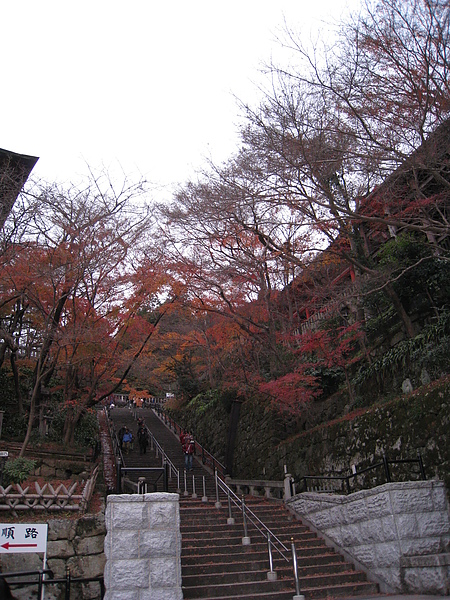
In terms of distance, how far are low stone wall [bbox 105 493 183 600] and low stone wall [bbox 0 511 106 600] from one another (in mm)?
2542

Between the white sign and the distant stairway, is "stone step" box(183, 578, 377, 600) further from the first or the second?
the white sign

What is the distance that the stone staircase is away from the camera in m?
8.80

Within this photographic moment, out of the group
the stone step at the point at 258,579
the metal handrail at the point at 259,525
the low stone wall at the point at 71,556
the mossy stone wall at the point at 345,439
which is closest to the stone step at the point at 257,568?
the stone step at the point at 258,579

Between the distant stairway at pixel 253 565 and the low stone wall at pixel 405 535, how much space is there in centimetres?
59

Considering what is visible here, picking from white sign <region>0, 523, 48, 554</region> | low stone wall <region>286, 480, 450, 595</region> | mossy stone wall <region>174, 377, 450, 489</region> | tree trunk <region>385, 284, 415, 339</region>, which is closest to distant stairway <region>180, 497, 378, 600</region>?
low stone wall <region>286, 480, 450, 595</region>

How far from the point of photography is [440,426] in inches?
384

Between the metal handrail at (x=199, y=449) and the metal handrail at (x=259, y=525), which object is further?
the metal handrail at (x=199, y=449)

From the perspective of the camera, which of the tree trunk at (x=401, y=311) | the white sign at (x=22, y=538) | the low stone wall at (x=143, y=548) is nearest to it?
the white sign at (x=22, y=538)

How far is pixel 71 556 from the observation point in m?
9.74

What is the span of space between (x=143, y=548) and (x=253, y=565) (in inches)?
130

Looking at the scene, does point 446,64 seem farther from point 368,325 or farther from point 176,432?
point 176,432

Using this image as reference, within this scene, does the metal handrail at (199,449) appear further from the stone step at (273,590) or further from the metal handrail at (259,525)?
the stone step at (273,590)

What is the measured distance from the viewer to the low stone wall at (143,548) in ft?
23.9

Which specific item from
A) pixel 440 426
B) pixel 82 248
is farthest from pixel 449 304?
pixel 82 248
